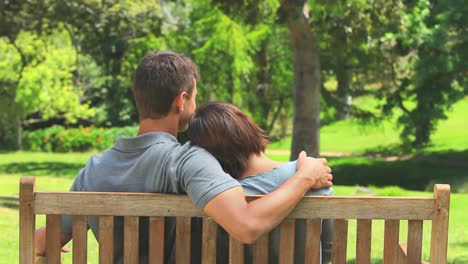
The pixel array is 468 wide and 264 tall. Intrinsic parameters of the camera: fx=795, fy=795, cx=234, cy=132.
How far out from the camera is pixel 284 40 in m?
30.2

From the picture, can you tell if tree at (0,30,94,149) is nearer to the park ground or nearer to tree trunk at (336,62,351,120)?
the park ground

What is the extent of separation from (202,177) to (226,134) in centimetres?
27

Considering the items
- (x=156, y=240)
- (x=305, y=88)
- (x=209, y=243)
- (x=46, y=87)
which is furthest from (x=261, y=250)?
(x=46, y=87)

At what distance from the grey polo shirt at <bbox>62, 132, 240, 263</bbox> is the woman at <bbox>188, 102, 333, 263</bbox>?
99 millimetres

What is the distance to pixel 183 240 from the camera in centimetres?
309

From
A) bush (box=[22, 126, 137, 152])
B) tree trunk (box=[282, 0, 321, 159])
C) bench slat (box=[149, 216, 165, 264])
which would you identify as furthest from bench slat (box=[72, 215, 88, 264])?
bush (box=[22, 126, 137, 152])

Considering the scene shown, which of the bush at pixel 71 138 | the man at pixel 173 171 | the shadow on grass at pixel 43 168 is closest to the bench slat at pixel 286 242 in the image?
the man at pixel 173 171

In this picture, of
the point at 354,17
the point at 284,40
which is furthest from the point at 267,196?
the point at 284,40

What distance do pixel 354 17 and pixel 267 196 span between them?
43.2ft

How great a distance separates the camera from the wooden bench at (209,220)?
3.01 m

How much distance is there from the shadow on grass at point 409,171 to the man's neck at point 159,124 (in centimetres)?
1670

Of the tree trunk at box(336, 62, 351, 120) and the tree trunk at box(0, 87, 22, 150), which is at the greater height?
the tree trunk at box(336, 62, 351, 120)

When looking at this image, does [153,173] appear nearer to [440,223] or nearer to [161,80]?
[161,80]

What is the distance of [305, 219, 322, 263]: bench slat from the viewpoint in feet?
10.0
